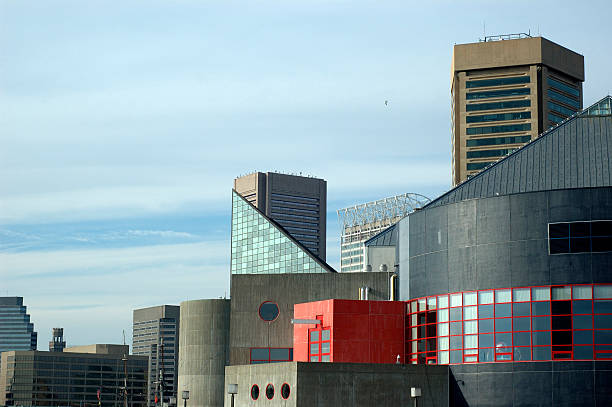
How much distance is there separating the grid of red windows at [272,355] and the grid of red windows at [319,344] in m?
6.90

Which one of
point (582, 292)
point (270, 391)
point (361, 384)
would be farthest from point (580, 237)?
point (270, 391)

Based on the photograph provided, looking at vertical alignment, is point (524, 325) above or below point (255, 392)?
above

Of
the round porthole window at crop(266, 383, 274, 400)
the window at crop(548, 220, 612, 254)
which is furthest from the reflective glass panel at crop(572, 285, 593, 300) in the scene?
the round porthole window at crop(266, 383, 274, 400)

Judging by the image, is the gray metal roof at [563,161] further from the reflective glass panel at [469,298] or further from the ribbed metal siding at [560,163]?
the reflective glass panel at [469,298]

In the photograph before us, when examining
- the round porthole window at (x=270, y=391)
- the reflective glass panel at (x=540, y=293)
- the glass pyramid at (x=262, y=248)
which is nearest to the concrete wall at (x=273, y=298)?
the glass pyramid at (x=262, y=248)

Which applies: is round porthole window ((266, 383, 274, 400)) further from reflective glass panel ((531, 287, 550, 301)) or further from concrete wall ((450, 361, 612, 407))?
reflective glass panel ((531, 287, 550, 301))

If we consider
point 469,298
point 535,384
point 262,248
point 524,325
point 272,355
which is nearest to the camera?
point 535,384

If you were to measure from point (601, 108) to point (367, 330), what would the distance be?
25.1 m

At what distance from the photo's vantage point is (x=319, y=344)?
232 ft

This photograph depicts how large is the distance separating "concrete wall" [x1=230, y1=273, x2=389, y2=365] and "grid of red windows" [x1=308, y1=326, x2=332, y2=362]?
22.4 ft

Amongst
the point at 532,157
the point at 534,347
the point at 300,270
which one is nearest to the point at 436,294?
the point at 534,347

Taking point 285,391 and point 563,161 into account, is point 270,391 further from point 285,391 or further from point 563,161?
point 563,161

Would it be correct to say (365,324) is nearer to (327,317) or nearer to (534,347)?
(327,317)

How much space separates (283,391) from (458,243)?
14606 millimetres
